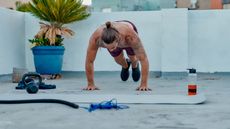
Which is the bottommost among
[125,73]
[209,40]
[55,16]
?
[125,73]

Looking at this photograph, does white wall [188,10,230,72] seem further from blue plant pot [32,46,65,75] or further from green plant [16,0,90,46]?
blue plant pot [32,46,65,75]

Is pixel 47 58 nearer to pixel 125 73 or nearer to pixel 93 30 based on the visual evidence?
pixel 93 30

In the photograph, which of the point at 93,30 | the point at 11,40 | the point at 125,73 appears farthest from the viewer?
the point at 93,30

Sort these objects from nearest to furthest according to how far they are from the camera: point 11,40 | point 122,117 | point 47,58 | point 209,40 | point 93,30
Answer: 1. point 122,117
2. point 47,58
3. point 11,40
4. point 209,40
5. point 93,30

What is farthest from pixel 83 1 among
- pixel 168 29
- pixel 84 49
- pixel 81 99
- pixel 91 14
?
pixel 81 99

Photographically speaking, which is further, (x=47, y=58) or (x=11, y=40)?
(x=11, y=40)

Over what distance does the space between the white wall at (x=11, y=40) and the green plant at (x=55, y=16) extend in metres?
0.40

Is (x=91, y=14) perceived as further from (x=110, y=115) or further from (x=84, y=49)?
(x=110, y=115)

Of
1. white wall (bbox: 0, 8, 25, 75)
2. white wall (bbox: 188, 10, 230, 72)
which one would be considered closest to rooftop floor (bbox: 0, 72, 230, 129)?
white wall (bbox: 0, 8, 25, 75)

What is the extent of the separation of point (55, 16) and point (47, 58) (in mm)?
854

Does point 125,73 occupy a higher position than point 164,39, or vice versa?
point 164,39

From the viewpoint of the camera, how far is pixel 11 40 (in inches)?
333

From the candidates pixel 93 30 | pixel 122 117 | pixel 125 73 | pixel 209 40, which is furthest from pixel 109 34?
pixel 209 40

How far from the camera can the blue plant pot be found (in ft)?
27.2
